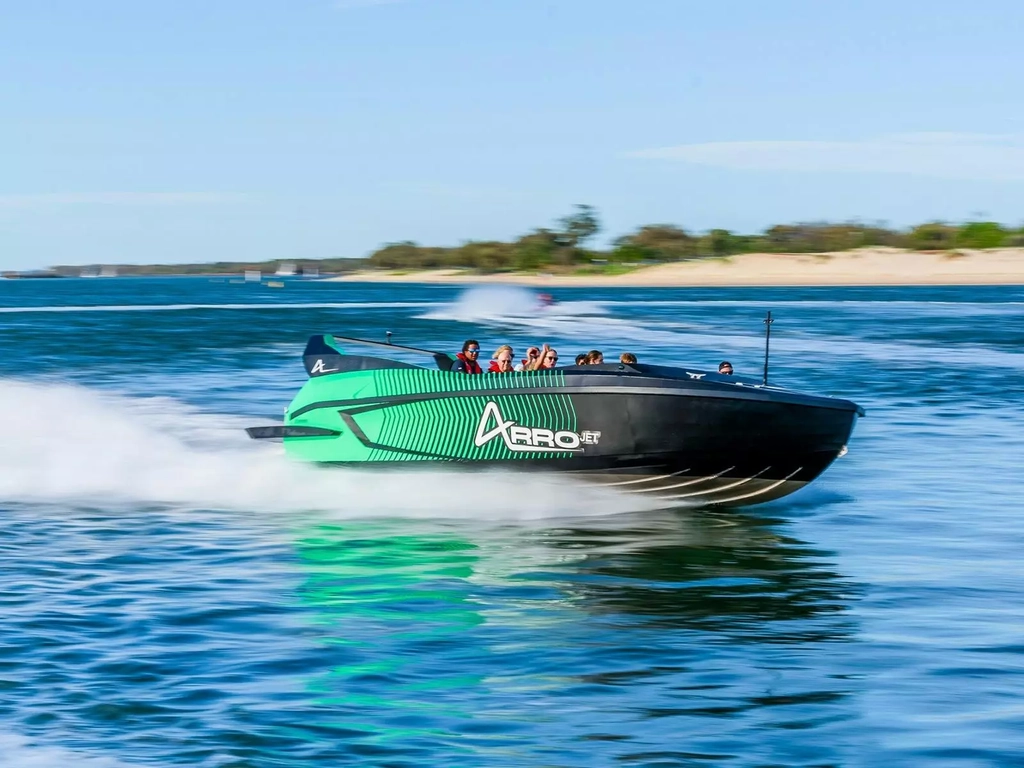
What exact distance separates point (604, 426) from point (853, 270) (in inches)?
4772

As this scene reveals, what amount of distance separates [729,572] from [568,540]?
173cm

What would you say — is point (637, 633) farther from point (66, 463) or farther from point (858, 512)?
point (66, 463)

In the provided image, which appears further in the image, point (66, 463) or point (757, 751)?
point (66, 463)

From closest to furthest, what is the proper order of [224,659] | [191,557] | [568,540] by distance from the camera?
1. [224,659]
2. [191,557]
3. [568,540]

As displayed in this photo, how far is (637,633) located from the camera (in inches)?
340

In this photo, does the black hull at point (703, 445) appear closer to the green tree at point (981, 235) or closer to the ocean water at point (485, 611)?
the ocean water at point (485, 611)

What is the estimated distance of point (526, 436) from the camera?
42.0 ft

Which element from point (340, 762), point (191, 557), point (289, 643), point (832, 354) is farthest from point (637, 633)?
point (832, 354)

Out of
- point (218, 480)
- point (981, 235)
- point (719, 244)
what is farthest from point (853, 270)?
point (218, 480)

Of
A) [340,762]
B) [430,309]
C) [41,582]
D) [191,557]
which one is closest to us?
[340,762]

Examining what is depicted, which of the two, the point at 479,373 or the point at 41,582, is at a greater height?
the point at 479,373

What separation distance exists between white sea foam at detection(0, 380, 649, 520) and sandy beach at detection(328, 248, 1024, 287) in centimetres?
10830

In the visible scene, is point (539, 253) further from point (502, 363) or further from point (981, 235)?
point (502, 363)

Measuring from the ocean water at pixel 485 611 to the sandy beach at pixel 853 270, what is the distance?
107 m
